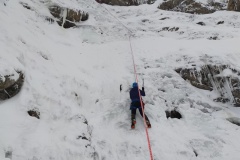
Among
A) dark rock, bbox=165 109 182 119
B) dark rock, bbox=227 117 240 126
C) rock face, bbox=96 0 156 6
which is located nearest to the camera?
dark rock, bbox=227 117 240 126

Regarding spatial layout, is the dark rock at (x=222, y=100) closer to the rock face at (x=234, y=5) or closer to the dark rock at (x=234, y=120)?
the dark rock at (x=234, y=120)

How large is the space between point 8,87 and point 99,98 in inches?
108

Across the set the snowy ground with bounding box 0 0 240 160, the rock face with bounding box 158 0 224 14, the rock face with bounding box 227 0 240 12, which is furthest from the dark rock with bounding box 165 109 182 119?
the rock face with bounding box 158 0 224 14

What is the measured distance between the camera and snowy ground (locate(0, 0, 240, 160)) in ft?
17.2

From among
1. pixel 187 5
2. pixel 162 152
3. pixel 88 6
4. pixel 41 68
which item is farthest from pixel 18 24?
pixel 187 5

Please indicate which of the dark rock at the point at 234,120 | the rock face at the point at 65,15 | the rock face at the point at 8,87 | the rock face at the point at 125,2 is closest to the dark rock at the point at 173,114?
the dark rock at the point at 234,120

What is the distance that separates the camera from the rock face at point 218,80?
301 inches

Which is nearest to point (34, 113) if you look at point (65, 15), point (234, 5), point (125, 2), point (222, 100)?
point (222, 100)

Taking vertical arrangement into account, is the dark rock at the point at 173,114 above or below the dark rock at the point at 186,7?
below

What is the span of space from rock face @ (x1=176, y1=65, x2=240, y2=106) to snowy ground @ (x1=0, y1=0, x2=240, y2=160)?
0.77 ft

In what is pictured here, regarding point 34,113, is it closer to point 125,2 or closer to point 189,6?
point 189,6

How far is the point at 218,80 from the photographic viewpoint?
8039 millimetres

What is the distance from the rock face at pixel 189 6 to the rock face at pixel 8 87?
15811 mm

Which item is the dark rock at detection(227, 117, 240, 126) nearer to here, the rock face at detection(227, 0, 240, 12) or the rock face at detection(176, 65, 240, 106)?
the rock face at detection(176, 65, 240, 106)
